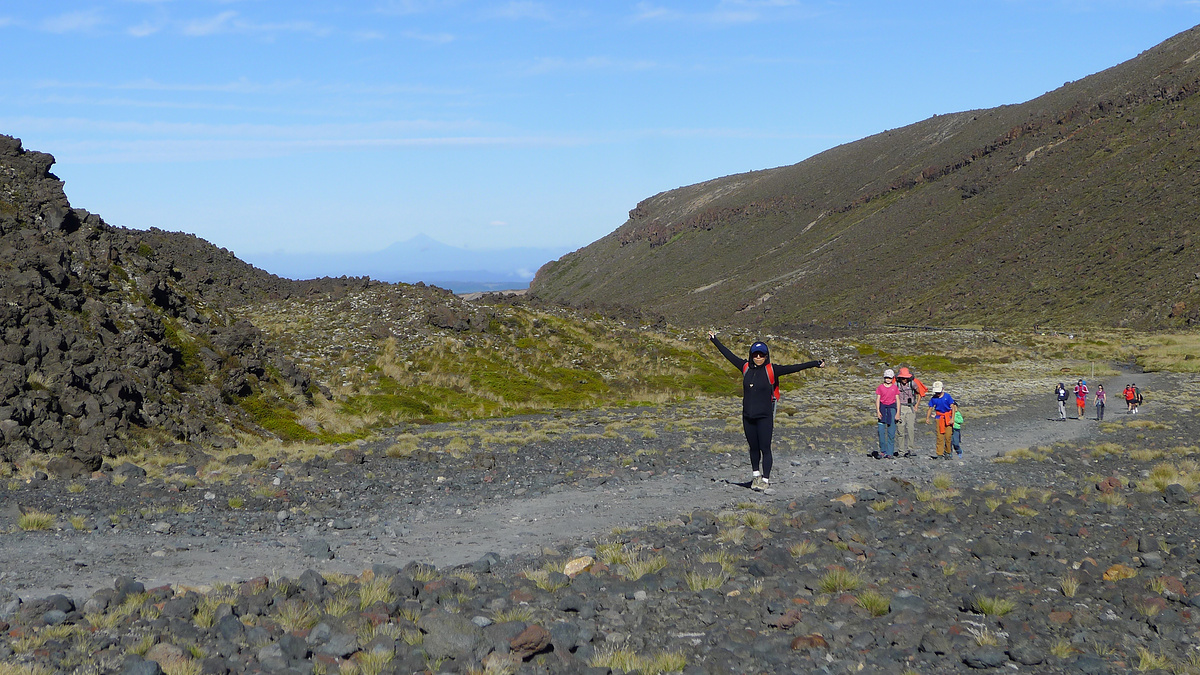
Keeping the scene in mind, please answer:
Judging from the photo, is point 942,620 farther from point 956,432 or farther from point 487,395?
point 487,395

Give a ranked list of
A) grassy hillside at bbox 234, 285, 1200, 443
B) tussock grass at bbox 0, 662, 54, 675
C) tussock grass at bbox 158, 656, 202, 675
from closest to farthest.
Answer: tussock grass at bbox 0, 662, 54, 675 → tussock grass at bbox 158, 656, 202, 675 → grassy hillside at bbox 234, 285, 1200, 443

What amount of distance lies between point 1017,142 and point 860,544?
598ft

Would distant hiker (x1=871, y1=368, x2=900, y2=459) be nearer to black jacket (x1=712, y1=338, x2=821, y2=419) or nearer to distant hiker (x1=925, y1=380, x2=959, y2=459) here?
distant hiker (x1=925, y1=380, x2=959, y2=459)

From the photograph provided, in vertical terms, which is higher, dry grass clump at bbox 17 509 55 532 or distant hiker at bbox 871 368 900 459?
dry grass clump at bbox 17 509 55 532

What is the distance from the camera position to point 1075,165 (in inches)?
5738

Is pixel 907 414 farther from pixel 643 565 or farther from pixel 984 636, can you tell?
pixel 984 636

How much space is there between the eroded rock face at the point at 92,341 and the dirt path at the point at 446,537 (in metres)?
5.75

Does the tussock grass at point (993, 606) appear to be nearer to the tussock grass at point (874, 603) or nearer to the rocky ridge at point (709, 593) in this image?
the rocky ridge at point (709, 593)

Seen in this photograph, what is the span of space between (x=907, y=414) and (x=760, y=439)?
842cm

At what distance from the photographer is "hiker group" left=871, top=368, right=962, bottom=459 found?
21.0m

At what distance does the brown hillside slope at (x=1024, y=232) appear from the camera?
112 metres

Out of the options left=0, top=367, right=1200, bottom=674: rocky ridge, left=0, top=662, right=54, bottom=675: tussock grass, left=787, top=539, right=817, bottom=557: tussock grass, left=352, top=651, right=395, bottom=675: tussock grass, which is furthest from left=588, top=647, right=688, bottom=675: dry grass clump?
left=0, top=662, right=54, bottom=675: tussock grass

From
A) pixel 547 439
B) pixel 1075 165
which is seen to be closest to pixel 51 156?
pixel 547 439

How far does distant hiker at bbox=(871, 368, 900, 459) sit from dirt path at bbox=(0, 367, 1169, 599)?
730 millimetres
